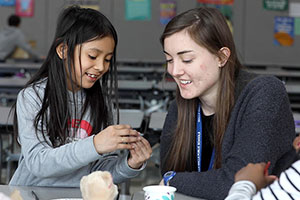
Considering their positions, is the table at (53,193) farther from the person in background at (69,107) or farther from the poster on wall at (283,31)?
the poster on wall at (283,31)

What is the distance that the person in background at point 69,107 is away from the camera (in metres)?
1.65

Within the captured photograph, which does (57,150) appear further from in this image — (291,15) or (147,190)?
(291,15)

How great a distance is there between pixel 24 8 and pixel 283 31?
465 cm

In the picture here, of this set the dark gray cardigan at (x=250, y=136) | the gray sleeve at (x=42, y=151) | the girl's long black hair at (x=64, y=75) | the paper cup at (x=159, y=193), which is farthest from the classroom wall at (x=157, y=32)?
the paper cup at (x=159, y=193)

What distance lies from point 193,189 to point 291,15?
8.44 m

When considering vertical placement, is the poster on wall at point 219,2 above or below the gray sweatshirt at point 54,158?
above

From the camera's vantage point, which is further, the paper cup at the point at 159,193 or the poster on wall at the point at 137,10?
the poster on wall at the point at 137,10

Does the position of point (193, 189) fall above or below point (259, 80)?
below

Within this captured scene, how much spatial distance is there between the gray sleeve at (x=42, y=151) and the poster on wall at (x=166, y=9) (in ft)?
25.5

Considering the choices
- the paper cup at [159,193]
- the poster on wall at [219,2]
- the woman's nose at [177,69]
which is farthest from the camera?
the poster on wall at [219,2]

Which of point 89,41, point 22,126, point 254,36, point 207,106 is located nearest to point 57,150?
point 22,126

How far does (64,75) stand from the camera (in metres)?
1.80

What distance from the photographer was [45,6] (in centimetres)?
946

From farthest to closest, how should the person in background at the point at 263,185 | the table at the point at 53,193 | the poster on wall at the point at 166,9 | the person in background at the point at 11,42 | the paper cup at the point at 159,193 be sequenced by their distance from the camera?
the poster on wall at the point at 166,9 < the person in background at the point at 11,42 < the table at the point at 53,193 < the paper cup at the point at 159,193 < the person in background at the point at 263,185
